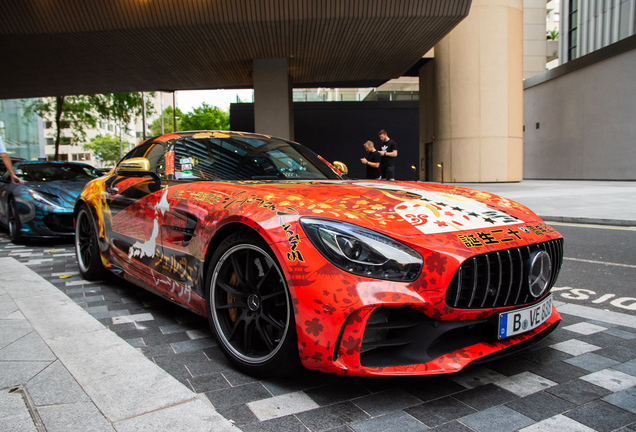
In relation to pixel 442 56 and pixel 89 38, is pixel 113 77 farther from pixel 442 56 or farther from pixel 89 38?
pixel 442 56

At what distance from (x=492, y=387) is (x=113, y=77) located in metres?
25.2

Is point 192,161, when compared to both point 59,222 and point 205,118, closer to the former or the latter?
point 59,222

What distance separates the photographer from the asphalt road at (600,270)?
3.75 metres

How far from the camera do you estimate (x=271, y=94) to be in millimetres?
21438

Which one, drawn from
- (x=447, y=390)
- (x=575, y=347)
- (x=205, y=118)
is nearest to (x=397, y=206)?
(x=447, y=390)

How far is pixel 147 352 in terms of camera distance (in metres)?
2.75

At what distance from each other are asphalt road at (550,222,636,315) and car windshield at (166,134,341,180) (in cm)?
223

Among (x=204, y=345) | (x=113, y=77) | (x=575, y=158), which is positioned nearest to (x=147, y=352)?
(x=204, y=345)

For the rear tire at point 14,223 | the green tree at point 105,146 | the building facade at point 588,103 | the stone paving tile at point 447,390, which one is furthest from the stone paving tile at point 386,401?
the green tree at point 105,146

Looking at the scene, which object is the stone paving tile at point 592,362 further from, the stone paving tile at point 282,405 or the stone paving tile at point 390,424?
the stone paving tile at point 282,405

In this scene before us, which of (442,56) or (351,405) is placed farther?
(442,56)

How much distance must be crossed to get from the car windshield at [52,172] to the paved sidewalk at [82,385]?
17.5ft

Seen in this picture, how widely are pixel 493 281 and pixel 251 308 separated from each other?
115 centimetres

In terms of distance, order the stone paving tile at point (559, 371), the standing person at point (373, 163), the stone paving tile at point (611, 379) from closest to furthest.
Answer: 1. the stone paving tile at point (611, 379)
2. the stone paving tile at point (559, 371)
3. the standing person at point (373, 163)
